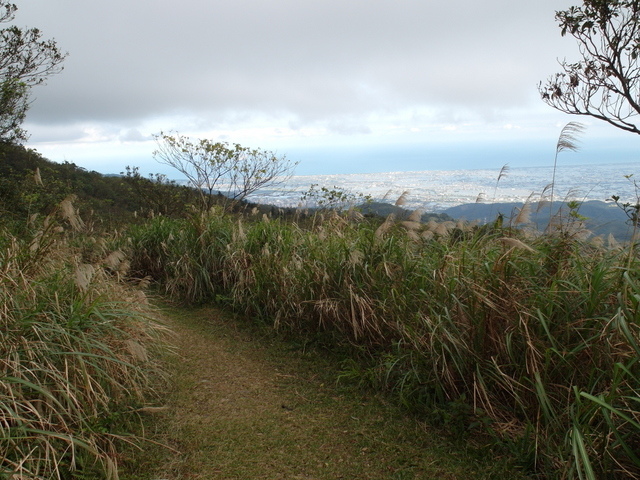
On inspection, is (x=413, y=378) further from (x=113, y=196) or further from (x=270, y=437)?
(x=113, y=196)

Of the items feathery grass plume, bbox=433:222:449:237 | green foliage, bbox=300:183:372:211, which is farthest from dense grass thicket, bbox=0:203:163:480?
green foliage, bbox=300:183:372:211

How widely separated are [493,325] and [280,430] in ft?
5.54

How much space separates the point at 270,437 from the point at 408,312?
60.0 inches

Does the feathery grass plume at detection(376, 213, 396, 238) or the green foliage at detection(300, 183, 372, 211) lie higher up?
the green foliage at detection(300, 183, 372, 211)

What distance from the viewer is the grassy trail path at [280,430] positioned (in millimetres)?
2846

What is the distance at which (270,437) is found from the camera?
3217mm

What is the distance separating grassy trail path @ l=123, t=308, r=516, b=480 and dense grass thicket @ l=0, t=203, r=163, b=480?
0.92ft

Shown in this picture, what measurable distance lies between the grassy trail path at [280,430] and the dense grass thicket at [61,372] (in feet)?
0.92

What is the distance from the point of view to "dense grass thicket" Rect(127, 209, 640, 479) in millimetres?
2422

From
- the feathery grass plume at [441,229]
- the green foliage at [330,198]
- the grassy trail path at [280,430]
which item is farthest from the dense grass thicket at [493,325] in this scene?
the green foliage at [330,198]

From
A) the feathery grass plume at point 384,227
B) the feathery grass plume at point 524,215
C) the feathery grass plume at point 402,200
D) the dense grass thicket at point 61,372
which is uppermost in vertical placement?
the feathery grass plume at point 402,200

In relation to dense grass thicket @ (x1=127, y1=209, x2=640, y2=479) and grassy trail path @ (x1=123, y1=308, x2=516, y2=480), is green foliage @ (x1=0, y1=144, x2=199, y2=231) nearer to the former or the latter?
grassy trail path @ (x1=123, y1=308, x2=516, y2=480)

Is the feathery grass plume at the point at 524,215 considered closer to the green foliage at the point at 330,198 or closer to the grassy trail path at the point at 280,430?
the grassy trail path at the point at 280,430

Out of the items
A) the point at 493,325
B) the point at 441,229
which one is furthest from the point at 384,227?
the point at 493,325
